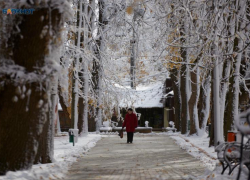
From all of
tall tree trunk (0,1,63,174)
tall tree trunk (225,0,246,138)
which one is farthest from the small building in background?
tall tree trunk (0,1,63,174)

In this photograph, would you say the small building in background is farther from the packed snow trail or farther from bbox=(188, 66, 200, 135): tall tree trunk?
the packed snow trail

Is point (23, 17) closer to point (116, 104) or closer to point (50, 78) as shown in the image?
point (50, 78)

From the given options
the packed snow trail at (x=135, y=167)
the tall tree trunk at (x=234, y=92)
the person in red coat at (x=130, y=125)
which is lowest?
the packed snow trail at (x=135, y=167)

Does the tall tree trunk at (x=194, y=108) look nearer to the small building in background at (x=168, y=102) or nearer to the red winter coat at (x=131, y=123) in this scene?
the red winter coat at (x=131, y=123)

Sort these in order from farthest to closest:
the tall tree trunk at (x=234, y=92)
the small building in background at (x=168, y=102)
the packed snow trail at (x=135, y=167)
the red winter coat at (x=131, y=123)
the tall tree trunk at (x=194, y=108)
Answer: the small building in background at (x=168, y=102) → the tall tree trunk at (x=194, y=108) → the red winter coat at (x=131, y=123) → the tall tree trunk at (x=234, y=92) → the packed snow trail at (x=135, y=167)

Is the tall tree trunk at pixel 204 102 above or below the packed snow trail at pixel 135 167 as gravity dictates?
above

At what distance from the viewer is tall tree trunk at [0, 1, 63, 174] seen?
8.52 metres

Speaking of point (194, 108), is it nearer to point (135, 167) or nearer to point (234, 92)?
point (234, 92)

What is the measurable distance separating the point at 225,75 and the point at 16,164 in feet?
32.6

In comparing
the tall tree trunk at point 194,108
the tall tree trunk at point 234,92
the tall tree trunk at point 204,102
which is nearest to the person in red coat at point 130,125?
the tall tree trunk at point 204,102

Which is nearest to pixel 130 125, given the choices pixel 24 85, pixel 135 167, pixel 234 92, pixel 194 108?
pixel 194 108

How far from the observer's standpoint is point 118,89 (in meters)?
32.6

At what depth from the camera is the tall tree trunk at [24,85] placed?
8523 millimetres

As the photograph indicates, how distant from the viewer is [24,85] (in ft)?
28.2
